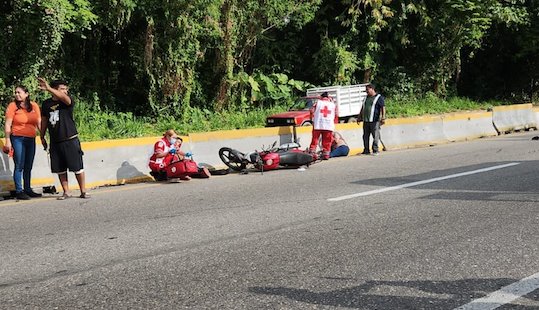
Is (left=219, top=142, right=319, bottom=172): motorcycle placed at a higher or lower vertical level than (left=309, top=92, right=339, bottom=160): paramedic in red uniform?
lower

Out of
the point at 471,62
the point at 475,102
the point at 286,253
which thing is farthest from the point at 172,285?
the point at 471,62

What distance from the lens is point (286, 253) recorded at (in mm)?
5082

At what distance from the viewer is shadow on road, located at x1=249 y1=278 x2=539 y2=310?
380 cm

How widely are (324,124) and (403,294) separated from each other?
9.29 m

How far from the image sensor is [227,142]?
40.3 feet

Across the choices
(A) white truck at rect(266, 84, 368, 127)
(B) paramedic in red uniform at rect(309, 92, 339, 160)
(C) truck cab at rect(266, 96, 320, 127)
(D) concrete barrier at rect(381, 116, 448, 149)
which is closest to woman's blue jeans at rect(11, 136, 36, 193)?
(B) paramedic in red uniform at rect(309, 92, 339, 160)

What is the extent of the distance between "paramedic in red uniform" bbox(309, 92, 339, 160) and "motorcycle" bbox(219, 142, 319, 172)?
1370 millimetres

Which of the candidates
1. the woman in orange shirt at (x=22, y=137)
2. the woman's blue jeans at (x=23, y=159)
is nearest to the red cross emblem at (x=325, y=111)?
the woman in orange shirt at (x=22, y=137)

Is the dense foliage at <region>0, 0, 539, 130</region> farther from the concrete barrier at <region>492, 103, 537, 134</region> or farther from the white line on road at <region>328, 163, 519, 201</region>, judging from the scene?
the white line on road at <region>328, 163, 519, 201</region>

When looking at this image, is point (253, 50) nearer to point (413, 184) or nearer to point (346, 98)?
point (346, 98)

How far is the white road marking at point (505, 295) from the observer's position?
12.3ft

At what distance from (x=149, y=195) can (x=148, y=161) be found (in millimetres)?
2145

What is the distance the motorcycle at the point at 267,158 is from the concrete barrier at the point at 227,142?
1.92 feet

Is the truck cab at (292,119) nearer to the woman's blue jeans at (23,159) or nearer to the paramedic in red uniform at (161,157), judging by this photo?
the paramedic in red uniform at (161,157)
